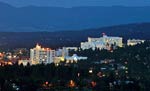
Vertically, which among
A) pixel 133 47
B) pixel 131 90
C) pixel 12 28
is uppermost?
pixel 12 28

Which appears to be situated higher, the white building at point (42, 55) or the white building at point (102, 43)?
the white building at point (102, 43)

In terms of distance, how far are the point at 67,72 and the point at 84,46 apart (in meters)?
32.7

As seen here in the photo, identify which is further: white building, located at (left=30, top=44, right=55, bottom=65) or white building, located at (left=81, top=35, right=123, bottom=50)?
white building, located at (left=81, top=35, right=123, bottom=50)

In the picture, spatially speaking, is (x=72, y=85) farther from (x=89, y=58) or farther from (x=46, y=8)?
(x=46, y=8)

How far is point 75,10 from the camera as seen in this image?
17738 centimetres

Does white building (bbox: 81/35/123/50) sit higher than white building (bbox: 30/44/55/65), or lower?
higher

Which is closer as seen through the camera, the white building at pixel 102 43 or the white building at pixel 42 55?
the white building at pixel 42 55

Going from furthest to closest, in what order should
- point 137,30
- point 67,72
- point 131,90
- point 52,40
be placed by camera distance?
point 137,30 → point 52,40 → point 67,72 → point 131,90

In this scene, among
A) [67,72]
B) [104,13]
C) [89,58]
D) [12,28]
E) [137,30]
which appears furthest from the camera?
[104,13]

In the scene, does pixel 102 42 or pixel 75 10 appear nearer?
pixel 102 42

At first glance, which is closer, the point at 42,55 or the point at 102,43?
the point at 42,55

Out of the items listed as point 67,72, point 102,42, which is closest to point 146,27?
point 102,42

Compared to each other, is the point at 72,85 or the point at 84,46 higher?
the point at 84,46

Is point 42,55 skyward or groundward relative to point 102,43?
groundward
